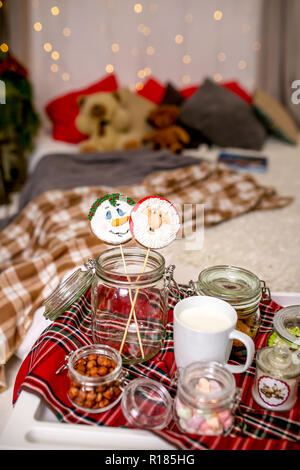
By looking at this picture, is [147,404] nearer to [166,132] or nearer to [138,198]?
[138,198]

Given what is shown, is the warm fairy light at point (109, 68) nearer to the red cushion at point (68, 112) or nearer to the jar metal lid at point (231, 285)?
the red cushion at point (68, 112)

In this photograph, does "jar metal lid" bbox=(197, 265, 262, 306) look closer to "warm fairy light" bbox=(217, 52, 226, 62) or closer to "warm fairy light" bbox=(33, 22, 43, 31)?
"warm fairy light" bbox=(33, 22, 43, 31)

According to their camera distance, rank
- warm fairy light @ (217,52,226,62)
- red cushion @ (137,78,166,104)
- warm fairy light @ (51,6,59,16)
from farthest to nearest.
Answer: warm fairy light @ (217,52,226,62) < red cushion @ (137,78,166,104) < warm fairy light @ (51,6,59,16)

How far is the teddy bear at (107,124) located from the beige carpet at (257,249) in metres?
1.12

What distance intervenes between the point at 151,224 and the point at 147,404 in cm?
28

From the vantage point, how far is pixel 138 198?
0.97 metres

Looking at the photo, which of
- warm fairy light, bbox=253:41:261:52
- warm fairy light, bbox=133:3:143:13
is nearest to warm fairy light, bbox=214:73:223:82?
warm fairy light, bbox=253:41:261:52

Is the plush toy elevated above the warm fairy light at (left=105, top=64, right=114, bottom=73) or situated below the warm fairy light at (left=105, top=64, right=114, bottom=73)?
below

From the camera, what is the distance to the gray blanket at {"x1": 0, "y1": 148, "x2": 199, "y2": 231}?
1873 mm

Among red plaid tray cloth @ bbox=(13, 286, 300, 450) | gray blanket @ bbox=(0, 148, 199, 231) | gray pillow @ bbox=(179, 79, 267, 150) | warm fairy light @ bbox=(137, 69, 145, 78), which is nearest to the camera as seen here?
red plaid tray cloth @ bbox=(13, 286, 300, 450)

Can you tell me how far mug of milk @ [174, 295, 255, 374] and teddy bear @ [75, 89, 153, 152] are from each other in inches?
78.3

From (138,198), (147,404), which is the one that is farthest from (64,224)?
(147,404)

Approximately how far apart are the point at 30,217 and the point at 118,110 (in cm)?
126

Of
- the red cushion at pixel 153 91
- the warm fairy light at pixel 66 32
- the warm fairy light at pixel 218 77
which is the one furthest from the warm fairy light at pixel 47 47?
the warm fairy light at pixel 218 77
